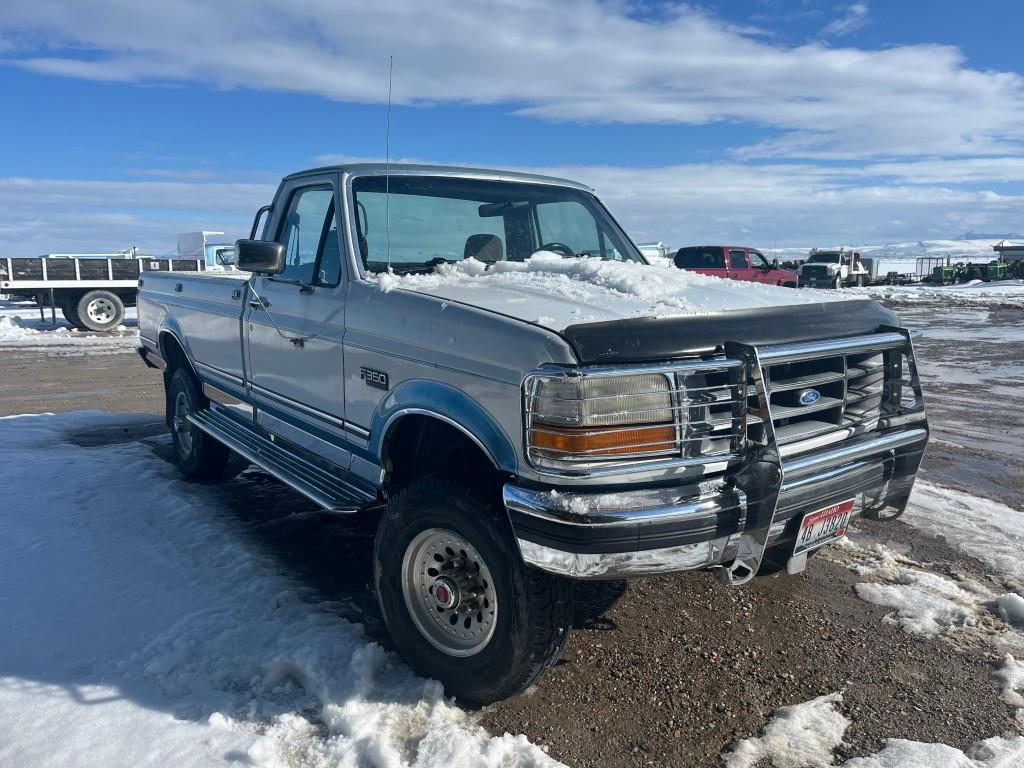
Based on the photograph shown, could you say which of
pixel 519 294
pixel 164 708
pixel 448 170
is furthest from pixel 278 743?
pixel 448 170

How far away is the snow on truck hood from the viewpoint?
288 centimetres

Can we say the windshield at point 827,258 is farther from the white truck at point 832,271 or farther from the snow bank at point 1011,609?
the snow bank at point 1011,609

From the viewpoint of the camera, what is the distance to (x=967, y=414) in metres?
8.24

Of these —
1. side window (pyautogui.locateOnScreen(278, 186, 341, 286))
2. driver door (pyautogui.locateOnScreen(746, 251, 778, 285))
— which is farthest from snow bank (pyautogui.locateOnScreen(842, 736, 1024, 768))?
driver door (pyautogui.locateOnScreen(746, 251, 778, 285))

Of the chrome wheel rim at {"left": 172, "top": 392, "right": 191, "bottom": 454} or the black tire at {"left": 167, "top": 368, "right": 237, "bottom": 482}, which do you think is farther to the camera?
the chrome wheel rim at {"left": 172, "top": 392, "right": 191, "bottom": 454}

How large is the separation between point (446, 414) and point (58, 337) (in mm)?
16820

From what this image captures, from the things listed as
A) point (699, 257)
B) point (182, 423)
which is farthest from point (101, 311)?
point (699, 257)

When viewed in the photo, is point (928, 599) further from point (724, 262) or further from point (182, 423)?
point (724, 262)

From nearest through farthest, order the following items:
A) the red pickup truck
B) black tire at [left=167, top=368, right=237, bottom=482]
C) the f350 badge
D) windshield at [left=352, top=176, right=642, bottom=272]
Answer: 1. the f350 badge
2. windshield at [left=352, top=176, right=642, bottom=272]
3. black tire at [left=167, top=368, right=237, bottom=482]
4. the red pickup truck

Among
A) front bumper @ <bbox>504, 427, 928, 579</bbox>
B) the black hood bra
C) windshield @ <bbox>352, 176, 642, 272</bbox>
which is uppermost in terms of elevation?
windshield @ <bbox>352, 176, 642, 272</bbox>

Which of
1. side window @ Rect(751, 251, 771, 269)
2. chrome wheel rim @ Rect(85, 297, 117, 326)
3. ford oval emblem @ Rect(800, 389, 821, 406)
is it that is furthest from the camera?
side window @ Rect(751, 251, 771, 269)

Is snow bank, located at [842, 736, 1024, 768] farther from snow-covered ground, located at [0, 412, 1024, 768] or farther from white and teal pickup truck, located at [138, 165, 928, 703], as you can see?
white and teal pickup truck, located at [138, 165, 928, 703]

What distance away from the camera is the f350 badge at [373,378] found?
330 centimetres

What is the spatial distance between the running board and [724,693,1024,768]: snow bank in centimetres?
186
